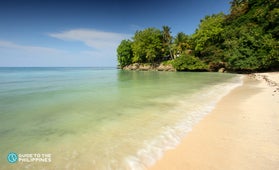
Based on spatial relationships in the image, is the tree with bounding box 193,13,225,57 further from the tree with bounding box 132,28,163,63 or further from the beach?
the beach

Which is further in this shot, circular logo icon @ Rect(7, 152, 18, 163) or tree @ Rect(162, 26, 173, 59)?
tree @ Rect(162, 26, 173, 59)

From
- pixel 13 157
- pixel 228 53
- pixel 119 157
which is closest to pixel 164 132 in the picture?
pixel 119 157

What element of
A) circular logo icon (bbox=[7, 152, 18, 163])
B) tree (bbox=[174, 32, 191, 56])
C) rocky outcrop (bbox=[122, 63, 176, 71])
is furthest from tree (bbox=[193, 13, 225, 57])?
circular logo icon (bbox=[7, 152, 18, 163])

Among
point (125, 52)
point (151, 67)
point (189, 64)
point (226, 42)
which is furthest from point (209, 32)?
point (125, 52)

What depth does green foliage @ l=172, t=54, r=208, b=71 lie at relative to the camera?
31230 mm

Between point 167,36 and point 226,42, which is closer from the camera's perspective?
point 226,42

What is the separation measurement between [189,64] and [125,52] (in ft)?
82.2

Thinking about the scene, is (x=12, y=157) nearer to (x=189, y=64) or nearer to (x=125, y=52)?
(x=189, y=64)

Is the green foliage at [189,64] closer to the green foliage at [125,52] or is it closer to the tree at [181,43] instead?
the tree at [181,43]

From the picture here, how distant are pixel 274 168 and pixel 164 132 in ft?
6.62

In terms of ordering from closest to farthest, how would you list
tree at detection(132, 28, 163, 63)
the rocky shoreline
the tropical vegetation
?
the tropical vegetation, the rocky shoreline, tree at detection(132, 28, 163, 63)

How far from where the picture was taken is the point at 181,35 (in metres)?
38.0

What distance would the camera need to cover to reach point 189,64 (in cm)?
3256

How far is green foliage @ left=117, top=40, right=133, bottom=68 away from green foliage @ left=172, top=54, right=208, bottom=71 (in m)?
20.9
